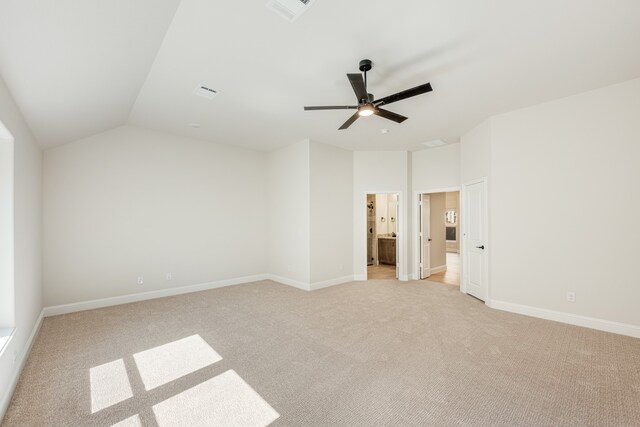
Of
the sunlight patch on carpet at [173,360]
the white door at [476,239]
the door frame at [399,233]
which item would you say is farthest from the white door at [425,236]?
the sunlight patch on carpet at [173,360]

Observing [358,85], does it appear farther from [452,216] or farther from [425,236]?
[452,216]

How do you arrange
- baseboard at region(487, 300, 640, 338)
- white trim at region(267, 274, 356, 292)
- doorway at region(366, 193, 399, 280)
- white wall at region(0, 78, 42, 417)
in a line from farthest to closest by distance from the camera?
doorway at region(366, 193, 399, 280)
white trim at region(267, 274, 356, 292)
baseboard at region(487, 300, 640, 338)
white wall at region(0, 78, 42, 417)

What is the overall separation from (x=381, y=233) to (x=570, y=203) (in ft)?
18.5

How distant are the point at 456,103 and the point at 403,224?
10.4ft

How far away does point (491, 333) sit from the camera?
3.48m

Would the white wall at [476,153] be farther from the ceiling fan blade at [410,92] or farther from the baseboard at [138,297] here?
the baseboard at [138,297]

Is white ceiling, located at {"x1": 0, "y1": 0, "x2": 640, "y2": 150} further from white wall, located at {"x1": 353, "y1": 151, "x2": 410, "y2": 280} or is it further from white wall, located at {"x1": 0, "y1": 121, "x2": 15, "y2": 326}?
white wall, located at {"x1": 353, "y1": 151, "x2": 410, "y2": 280}

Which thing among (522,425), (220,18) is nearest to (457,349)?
(522,425)

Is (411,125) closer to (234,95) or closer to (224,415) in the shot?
(234,95)

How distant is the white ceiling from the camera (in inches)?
83.3

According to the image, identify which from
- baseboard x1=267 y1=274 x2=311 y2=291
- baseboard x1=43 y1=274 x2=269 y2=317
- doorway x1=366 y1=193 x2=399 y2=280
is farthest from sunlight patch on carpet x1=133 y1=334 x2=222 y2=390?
doorway x1=366 y1=193 x2=399 y2=280

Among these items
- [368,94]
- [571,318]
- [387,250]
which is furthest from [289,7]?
[387,250]

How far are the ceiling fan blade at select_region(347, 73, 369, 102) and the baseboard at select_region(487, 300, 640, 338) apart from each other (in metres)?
3.84

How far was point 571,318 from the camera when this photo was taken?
3795 millimetres
